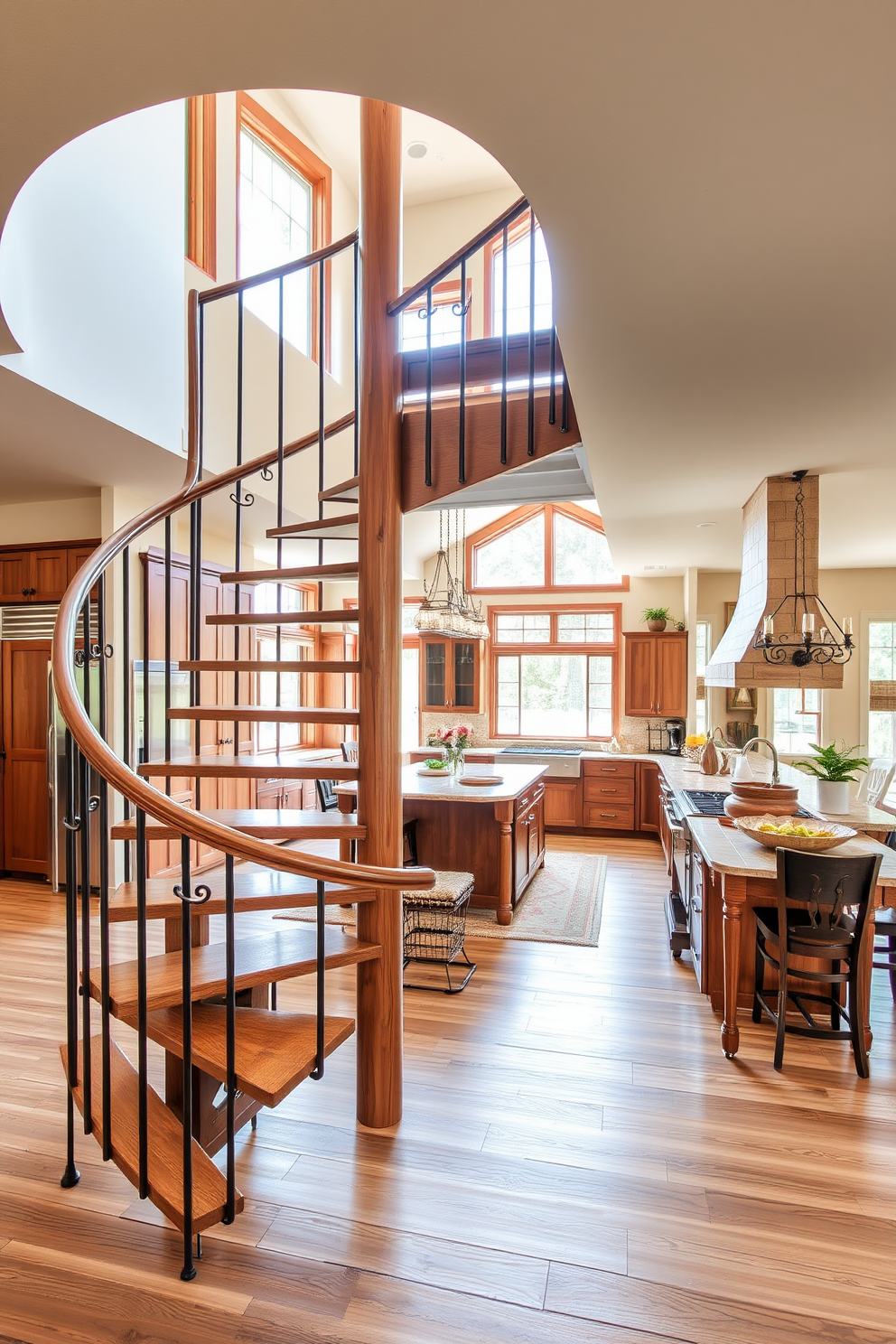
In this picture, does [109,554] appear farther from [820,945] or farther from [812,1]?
[820,945]

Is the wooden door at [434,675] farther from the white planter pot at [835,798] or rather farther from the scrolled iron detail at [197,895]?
the scrolled iron detail at [197,895]

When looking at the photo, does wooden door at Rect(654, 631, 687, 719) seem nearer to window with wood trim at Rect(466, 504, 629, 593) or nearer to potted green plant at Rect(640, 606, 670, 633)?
potted green plant at Rect(640, 606, 670, 633)

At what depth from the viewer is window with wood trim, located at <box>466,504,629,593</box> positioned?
26.5 ft

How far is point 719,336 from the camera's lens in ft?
7.66

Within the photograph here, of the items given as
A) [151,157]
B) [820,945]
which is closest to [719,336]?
[820,945]

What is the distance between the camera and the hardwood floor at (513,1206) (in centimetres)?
167

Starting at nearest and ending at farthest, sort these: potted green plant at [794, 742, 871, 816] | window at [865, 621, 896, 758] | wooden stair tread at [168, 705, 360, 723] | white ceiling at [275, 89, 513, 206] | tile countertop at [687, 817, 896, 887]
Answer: wooden stair tread at [168, 705, 360, 723], tile countertop at [687, 817, 896, 887], potted green plant at [794, 742, 871, 816], white ceiling at [275, 89, 513, 206], window at [865, 621, 896, 758]

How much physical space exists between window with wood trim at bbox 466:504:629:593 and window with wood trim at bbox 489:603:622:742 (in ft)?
1.00

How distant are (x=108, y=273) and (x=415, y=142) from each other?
154 inches

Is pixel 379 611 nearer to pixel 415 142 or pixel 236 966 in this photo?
pixel 236 966

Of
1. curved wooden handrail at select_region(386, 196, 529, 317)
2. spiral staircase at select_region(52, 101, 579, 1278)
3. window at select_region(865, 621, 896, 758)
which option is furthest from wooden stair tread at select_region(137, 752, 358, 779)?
window at select_region(865, 621, 896, 758)

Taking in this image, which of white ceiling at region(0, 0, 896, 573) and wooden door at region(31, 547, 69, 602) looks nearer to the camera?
white ceiling at region(0, 0, 896, 573)

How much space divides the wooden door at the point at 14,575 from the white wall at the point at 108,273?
179 centimetres

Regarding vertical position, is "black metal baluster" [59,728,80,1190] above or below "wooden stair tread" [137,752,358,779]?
below
